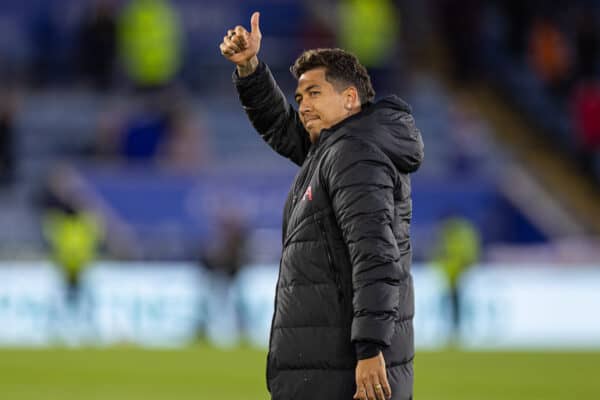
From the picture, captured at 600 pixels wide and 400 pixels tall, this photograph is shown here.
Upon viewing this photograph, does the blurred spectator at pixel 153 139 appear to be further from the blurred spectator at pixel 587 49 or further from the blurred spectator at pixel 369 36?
the blurred spectator at pixel 587 49

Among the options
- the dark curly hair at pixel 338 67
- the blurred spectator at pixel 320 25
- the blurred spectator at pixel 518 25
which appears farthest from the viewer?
the blurred spectator at pixel 518 25

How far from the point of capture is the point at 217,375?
12.2 metres

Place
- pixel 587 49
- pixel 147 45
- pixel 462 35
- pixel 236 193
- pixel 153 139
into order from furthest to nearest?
1. pixel 462 35
2. pixel 587 49
3. pixel 147 45
4. pixel 153 139
5. pixel 236 193

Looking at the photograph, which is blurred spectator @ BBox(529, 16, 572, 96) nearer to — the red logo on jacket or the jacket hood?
the jacket hood

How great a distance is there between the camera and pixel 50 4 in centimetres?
2294

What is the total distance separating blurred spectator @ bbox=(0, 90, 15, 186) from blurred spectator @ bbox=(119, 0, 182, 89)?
2191 mm

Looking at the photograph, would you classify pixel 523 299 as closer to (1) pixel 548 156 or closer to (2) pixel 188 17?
(1) pixel 548 156

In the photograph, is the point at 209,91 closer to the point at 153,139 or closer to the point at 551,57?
the point at 153,139

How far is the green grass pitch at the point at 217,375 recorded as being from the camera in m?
10.7

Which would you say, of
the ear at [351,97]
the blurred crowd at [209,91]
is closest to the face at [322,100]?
the ear at [351,97]

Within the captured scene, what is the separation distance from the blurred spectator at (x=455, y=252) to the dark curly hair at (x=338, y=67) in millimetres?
11875

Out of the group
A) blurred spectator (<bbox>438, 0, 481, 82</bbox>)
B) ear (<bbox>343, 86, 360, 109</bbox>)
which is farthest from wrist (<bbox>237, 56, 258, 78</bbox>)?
blurred spectator (<bbox>438, 0, 481, 82</bbox>)

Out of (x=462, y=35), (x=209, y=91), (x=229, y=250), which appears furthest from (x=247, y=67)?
(x=462, y=35)

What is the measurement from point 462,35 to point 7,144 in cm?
827
